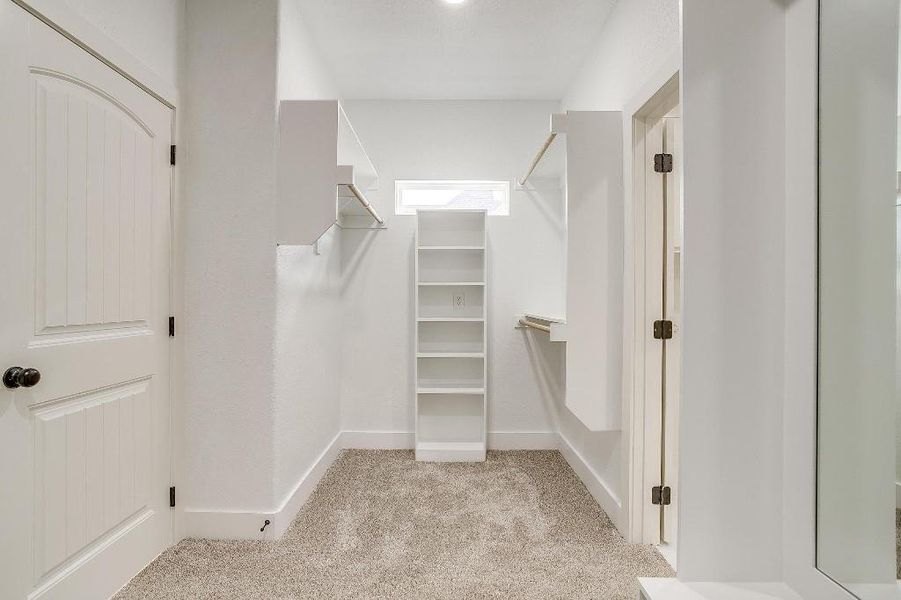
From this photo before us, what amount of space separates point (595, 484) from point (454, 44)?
2.77 metres

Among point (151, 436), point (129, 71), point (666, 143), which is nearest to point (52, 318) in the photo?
point (151, 436)

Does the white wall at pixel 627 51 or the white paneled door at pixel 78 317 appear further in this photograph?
the white wall at pixel 627 51

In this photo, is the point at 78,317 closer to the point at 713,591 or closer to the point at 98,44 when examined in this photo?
the point at 98,44

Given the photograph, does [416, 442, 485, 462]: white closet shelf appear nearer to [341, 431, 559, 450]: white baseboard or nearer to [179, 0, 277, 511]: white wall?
[341, 431, 559, 450]: white baseboard

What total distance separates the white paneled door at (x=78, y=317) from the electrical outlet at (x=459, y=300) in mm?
2098

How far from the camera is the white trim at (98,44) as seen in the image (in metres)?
1.49

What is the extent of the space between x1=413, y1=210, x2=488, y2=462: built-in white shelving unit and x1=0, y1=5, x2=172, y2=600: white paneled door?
1.94m

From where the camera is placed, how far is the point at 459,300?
3.78m

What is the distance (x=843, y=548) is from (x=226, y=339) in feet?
7.45

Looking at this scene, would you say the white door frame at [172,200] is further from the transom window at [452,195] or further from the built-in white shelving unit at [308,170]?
the transom window at [452,195]

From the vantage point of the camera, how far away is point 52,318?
1.54 meters

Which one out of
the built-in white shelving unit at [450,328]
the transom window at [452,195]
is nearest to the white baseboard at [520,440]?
the built-in white shelving unit at [450,328]

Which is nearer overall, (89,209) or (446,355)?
(89,209)

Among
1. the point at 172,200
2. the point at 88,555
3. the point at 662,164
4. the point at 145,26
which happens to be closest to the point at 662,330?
the point at 662,164
